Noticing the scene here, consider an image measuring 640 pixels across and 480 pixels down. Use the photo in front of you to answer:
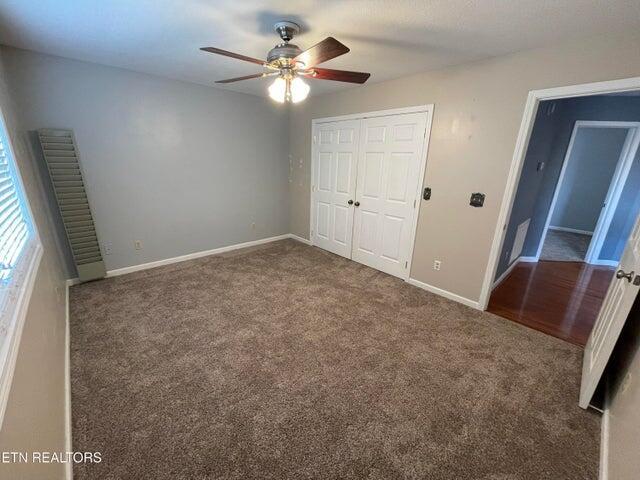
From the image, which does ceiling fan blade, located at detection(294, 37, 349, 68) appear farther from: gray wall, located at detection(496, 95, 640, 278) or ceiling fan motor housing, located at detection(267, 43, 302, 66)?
gray wall, located at detection(496, 95, 640, 278)

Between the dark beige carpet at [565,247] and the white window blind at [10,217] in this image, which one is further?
the dark beige carpet at [565,247]

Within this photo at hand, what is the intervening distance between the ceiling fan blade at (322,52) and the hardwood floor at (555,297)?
2753 millimetres

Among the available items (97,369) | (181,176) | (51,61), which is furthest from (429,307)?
(51,61)

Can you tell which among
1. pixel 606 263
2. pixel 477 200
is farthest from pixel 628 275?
pixel 606 263

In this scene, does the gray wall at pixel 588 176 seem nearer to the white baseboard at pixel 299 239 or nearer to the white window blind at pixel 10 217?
the white baseboard at pixel 299 239

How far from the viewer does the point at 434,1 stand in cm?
151

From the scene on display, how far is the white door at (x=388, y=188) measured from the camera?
3.02 m

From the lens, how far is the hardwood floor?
254 cm

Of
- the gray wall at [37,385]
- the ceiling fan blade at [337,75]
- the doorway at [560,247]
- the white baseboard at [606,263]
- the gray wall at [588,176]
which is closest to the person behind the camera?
the gray wall at [37,385]

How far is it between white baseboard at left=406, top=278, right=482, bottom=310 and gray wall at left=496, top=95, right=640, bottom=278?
2.55 feet

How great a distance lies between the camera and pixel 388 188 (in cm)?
332

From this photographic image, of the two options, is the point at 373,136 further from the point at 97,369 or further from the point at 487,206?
the point at 97,369

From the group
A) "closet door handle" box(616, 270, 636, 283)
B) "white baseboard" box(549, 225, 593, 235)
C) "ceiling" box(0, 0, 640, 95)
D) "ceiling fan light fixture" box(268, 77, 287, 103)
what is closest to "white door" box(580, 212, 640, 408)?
"closet door handle" box(616, 270, 636, 283)

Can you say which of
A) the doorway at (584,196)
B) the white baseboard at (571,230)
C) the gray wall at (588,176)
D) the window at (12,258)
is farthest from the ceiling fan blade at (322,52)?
the white baseboard at (571,230)
